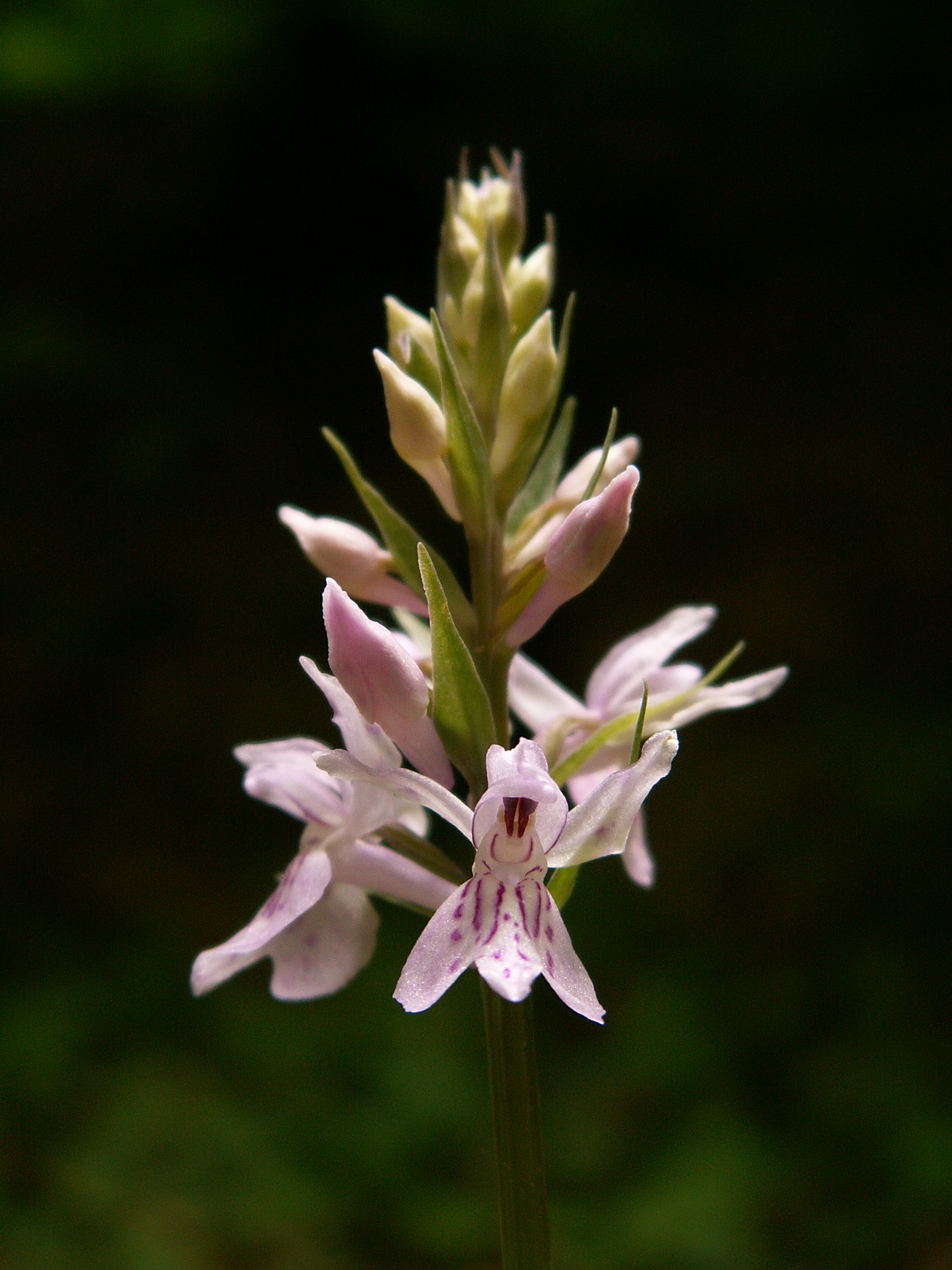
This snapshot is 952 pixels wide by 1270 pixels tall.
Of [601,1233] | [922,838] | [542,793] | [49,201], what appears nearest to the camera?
[542,793]

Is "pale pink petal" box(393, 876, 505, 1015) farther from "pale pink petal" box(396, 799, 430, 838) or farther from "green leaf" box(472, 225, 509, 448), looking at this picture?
"green leaf" box(472, 225, 509, 448)

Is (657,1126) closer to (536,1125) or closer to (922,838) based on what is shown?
(922,838)

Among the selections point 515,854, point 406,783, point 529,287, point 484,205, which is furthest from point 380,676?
point 484,205

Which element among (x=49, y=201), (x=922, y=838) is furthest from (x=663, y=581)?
(x=49, y=201)

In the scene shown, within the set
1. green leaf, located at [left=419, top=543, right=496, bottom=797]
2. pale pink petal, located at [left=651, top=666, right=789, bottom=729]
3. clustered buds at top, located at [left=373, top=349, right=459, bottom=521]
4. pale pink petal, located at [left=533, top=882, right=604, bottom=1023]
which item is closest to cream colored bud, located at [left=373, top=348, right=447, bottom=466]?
clustered buds at top, located at [left=373, top=349, right=459, bottom=521]

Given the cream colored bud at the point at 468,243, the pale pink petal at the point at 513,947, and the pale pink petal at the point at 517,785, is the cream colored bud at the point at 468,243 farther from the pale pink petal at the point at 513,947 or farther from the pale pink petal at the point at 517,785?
the pale pink petal at the point at 513,947
